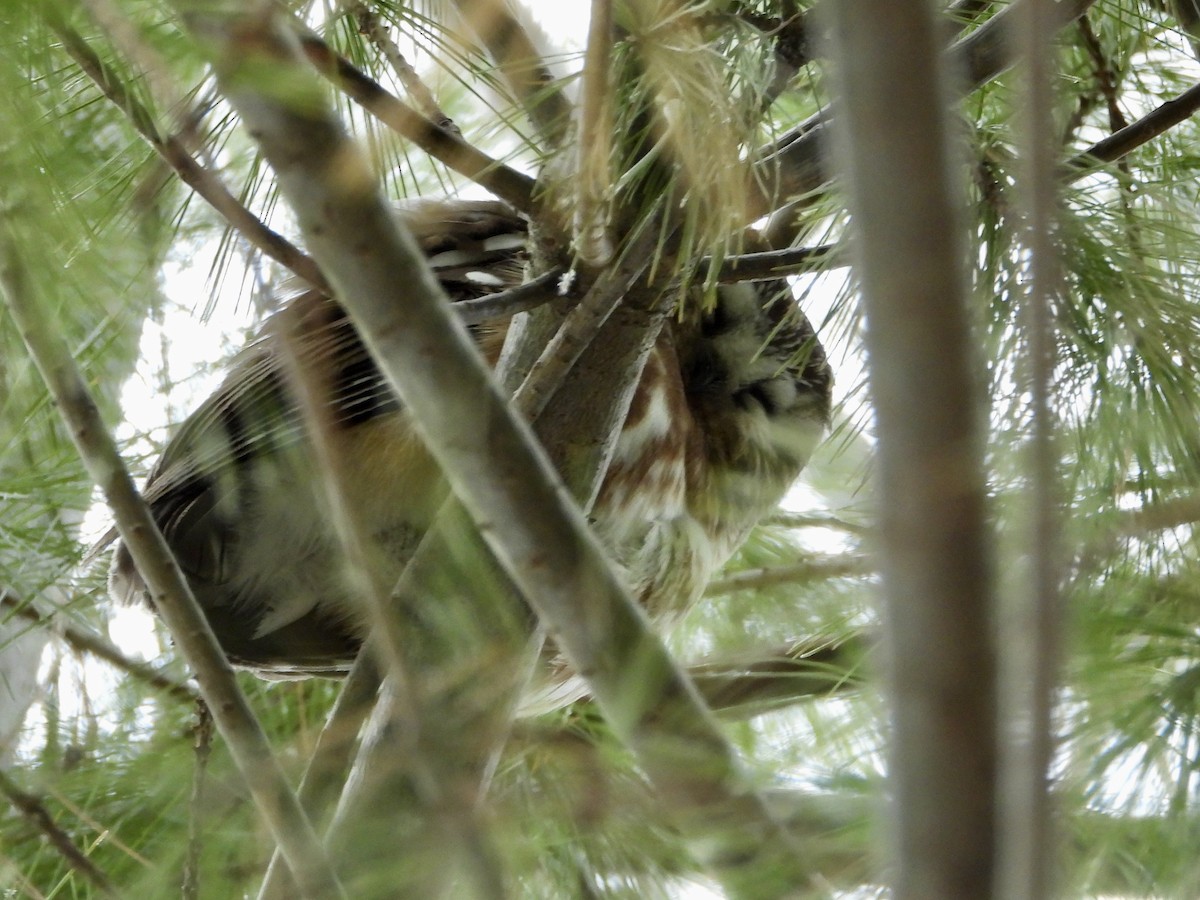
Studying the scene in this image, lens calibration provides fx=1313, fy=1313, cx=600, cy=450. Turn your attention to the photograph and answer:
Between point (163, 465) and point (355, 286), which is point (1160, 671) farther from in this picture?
point (163, 465)

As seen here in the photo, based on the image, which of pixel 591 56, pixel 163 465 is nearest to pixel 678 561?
pixel 163 465

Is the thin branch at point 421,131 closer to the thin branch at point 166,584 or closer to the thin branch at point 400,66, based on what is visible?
the thin branch at point 400,66

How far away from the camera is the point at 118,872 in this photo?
153 centimetres

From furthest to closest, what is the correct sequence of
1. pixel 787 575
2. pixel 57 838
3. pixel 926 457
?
pixel 787 575, pixel 57 838, pixel 926 457

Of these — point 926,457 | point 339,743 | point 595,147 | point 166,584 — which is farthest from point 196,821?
point 926,457

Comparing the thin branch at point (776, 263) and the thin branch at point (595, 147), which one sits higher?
the thin branch at point (595, 147)

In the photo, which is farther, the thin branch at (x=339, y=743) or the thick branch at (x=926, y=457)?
the thin branch at (x=339, y=743)

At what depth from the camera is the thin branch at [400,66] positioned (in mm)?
987

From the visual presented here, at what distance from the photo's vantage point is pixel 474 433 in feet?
1.82

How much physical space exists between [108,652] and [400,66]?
1150mm

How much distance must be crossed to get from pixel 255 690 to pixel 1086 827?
4.50 ft

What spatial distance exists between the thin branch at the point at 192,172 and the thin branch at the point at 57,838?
1.88 feet

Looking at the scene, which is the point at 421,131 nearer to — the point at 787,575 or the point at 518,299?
the point at 518,299

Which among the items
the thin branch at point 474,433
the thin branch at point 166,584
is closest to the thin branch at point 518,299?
the thin branch at point 166,584
